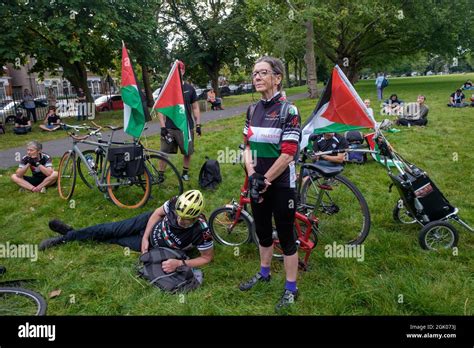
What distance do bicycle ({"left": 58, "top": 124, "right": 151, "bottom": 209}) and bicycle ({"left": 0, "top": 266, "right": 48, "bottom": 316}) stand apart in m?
2.35

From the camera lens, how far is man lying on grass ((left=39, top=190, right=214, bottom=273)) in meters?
3.80

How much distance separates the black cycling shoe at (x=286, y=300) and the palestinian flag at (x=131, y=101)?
143 inches

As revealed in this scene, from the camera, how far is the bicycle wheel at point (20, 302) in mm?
3230

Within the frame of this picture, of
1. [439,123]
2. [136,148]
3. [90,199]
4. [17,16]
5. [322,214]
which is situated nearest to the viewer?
[322,214]

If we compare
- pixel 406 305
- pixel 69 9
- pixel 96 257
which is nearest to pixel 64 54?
pixel 69 9

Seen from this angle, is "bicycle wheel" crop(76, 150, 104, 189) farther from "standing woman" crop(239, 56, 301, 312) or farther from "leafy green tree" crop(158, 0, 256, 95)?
"leafy green tree" crop(158, 0, 256, 95)

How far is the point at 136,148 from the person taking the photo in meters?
5.53

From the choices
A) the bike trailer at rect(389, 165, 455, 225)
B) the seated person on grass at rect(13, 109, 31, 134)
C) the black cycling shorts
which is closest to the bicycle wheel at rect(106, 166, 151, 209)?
the black cycling shorts

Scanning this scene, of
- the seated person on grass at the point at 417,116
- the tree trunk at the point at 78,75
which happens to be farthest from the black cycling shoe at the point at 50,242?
the tree trunk at the point at 78,75

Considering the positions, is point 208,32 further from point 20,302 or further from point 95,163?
point 20,302

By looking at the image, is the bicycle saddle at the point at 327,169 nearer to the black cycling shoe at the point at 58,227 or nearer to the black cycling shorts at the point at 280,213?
the black cycling shorts at the point at 280,213

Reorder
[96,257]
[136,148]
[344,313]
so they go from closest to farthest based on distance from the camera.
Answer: [344,313], [96,257], [136,148]
